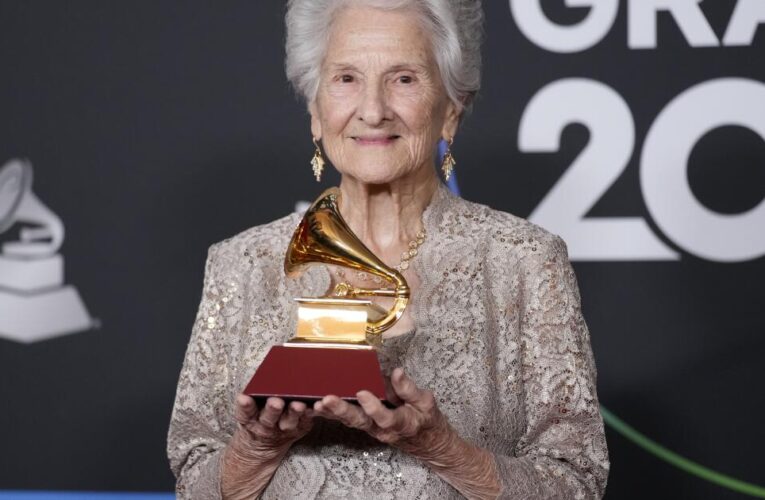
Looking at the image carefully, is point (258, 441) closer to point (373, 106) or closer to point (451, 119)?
point (373, 106)

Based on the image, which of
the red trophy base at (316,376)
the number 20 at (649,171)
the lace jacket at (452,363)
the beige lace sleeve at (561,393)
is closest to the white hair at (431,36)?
the lace jacket at (452,363)

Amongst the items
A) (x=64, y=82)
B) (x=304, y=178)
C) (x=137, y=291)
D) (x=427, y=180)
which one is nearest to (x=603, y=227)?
(x=304, y=178)

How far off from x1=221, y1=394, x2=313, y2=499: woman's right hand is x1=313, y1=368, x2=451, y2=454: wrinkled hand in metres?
0.05

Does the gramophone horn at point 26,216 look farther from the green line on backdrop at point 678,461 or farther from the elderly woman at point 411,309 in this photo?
the green line on backdrop at point 678,461

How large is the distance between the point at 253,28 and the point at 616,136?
945mm

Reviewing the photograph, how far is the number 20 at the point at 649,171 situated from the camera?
10.1ft

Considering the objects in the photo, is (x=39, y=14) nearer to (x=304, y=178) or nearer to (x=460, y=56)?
(x=304, y=178)

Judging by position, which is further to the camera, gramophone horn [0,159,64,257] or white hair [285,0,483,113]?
gramophone horn [0,159,64,257]

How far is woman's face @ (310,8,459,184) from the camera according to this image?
2156mm

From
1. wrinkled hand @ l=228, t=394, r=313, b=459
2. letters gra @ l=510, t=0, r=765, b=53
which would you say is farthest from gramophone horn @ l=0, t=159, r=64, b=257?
wrinkled hand @ l=228, t=394, r=313, b=459

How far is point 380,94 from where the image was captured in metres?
2.15

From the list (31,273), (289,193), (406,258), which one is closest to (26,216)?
(31,273)

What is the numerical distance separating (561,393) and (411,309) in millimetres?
284

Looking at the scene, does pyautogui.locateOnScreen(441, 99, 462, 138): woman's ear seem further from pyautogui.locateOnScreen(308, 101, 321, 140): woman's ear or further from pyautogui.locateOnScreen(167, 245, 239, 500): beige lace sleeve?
pyautogui.locateOnScreen(167, 245, 239, 500): beige lace sleeve
